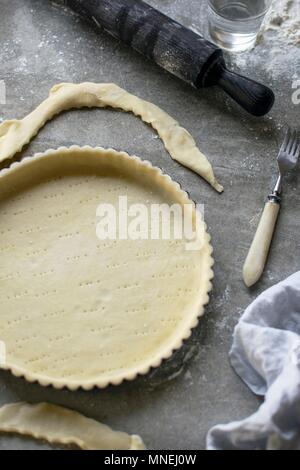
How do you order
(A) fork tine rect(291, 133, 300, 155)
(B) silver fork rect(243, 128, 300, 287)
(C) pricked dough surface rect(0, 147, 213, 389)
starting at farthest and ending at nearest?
1. (A) fork tine rect(291, 133, 300, 155)
2. (B) silver fork rect(243, 128, 300, 287)
3. (C) pricked dough surface rect(0, 147, 213, 389)

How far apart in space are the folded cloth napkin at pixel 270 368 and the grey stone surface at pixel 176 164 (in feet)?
0.13

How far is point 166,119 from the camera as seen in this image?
174 centimetres

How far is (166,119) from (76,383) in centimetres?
73

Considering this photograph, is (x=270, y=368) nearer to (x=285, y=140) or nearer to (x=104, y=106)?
(x=285, y=140)

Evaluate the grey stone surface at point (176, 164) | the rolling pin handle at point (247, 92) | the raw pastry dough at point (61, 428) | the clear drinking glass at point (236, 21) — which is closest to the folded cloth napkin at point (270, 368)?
the grey stone surface at point (176, 164)

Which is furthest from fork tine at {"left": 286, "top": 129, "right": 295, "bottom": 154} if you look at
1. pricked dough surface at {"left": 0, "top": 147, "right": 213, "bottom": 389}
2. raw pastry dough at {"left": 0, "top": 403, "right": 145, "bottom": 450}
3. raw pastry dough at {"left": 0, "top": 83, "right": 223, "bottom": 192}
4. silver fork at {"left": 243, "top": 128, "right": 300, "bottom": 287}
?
raw pastry dough at {"left": 0, "top": 403, "right": 145, "bottom": 450}

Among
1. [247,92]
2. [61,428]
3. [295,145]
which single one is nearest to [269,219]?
[295,145]

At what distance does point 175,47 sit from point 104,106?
0.24 metres

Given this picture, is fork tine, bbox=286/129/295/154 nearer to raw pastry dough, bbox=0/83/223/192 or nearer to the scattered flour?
raw pastry dough, bbox=0/83/223/192

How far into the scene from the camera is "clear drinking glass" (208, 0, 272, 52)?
1796mm

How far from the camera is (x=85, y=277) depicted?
4.92ft

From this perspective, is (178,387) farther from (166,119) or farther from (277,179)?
(166,119)

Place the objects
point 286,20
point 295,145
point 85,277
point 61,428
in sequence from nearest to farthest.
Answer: point 61,428 → point 85,277 → point 295,145 → point 286,20

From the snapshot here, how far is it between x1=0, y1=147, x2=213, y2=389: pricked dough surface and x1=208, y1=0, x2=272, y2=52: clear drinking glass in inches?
19.7
